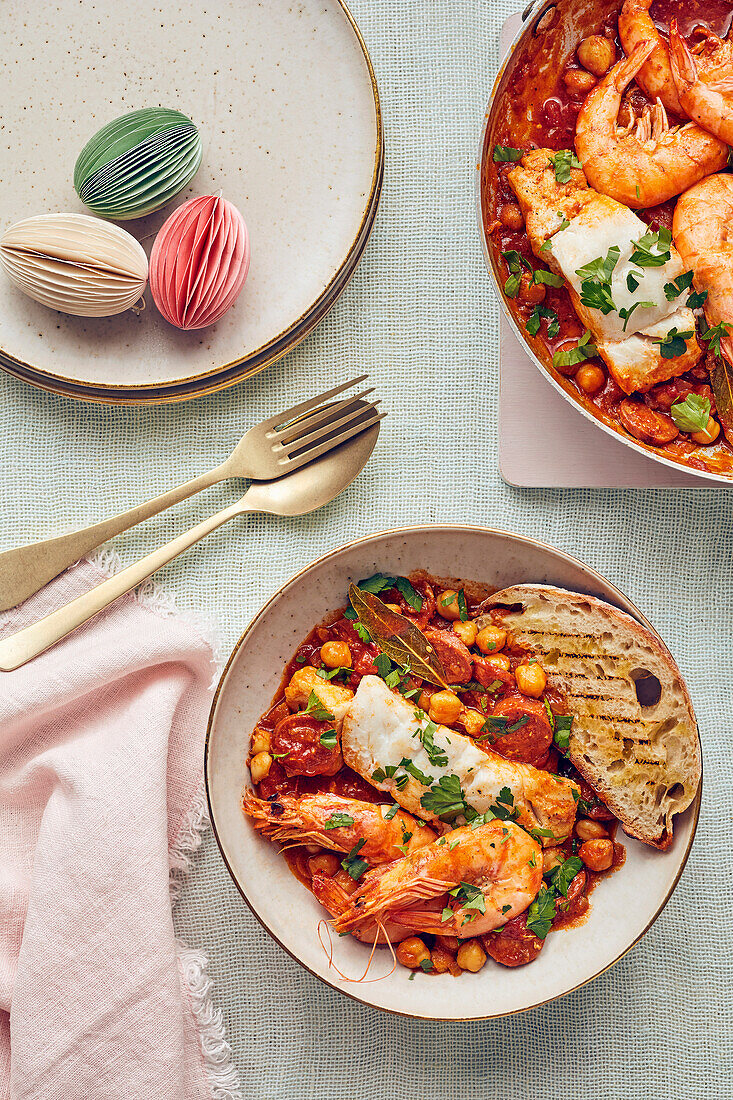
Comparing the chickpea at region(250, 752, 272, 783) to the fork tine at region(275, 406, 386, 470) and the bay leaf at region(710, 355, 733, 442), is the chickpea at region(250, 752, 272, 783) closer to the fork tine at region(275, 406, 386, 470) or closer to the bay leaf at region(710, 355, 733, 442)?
the fork tine at region(275, 406, 386, 470)

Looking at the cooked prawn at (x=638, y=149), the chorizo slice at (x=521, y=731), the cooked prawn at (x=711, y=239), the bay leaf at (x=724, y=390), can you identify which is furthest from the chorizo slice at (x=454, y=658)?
the cooked prawn at (x=638, y=149)

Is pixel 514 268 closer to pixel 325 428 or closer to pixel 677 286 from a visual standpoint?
pixel 677 286

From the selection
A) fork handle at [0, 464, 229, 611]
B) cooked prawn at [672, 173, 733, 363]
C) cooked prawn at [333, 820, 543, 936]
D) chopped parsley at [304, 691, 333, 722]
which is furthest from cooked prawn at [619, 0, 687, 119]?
cooked prawn at [333, 820, 543, 936]

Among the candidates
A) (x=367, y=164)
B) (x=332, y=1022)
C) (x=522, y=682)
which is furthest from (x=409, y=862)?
(x=367, y=164)

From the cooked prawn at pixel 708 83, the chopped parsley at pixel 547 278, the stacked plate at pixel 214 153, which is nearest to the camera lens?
the cooked prawn at pixel 708 83

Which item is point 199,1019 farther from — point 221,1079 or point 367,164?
point 367,164

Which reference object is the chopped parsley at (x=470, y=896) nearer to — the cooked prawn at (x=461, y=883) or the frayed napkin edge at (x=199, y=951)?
the cooked prawn at (x=461, y=883)
